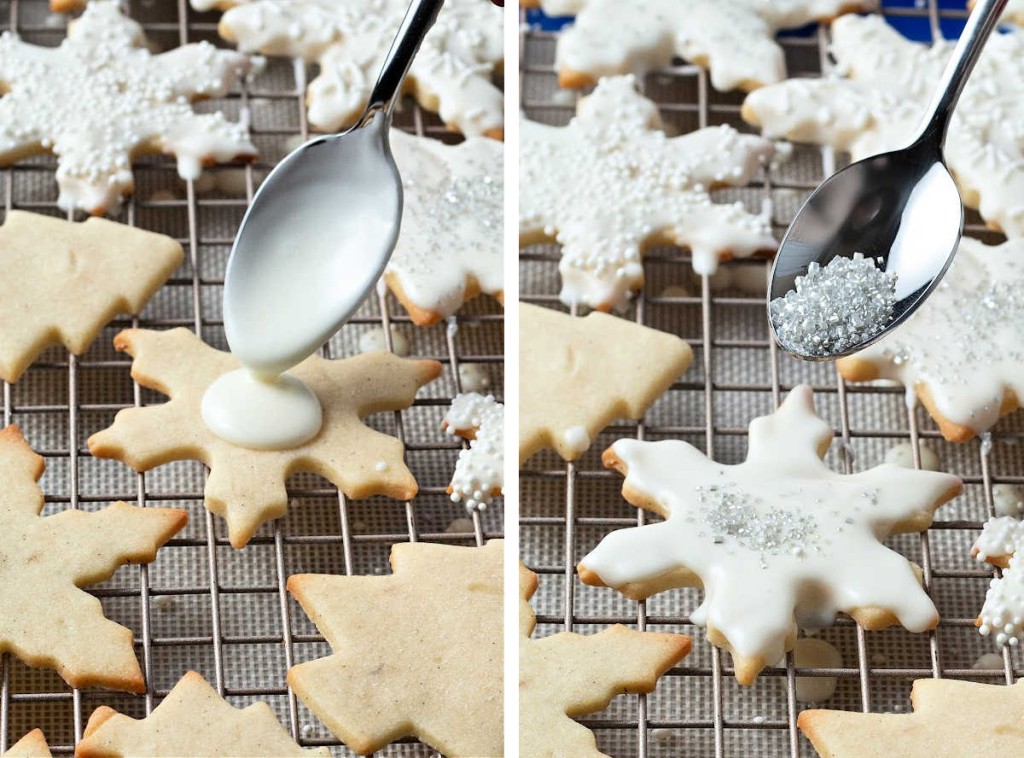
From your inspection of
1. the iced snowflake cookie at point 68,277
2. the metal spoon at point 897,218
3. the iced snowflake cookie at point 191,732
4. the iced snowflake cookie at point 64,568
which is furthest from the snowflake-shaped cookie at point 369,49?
the iced snowflake cookie at point 191,732

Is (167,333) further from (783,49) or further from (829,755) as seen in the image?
(783,49)

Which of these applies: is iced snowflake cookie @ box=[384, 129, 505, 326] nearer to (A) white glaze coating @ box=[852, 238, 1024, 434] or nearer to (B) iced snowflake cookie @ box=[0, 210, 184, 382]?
(B) iced snowflake cookie @ box=[0, 210, 184, 382]

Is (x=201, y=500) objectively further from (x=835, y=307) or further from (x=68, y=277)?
(x=835, y=307)

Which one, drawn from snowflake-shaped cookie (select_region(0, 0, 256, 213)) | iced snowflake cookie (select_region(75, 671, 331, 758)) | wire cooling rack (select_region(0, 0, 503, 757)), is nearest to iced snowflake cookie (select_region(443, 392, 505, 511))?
wire cooling rack (select_region(0, 0, 503, 757))

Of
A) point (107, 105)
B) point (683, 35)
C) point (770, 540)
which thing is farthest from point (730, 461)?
point (107, 105)

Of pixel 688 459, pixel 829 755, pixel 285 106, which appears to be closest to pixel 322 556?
pixel 688 459

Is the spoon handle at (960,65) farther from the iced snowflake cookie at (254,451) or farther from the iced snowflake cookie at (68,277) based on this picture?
the iced snowflake cookie at (68,277)
